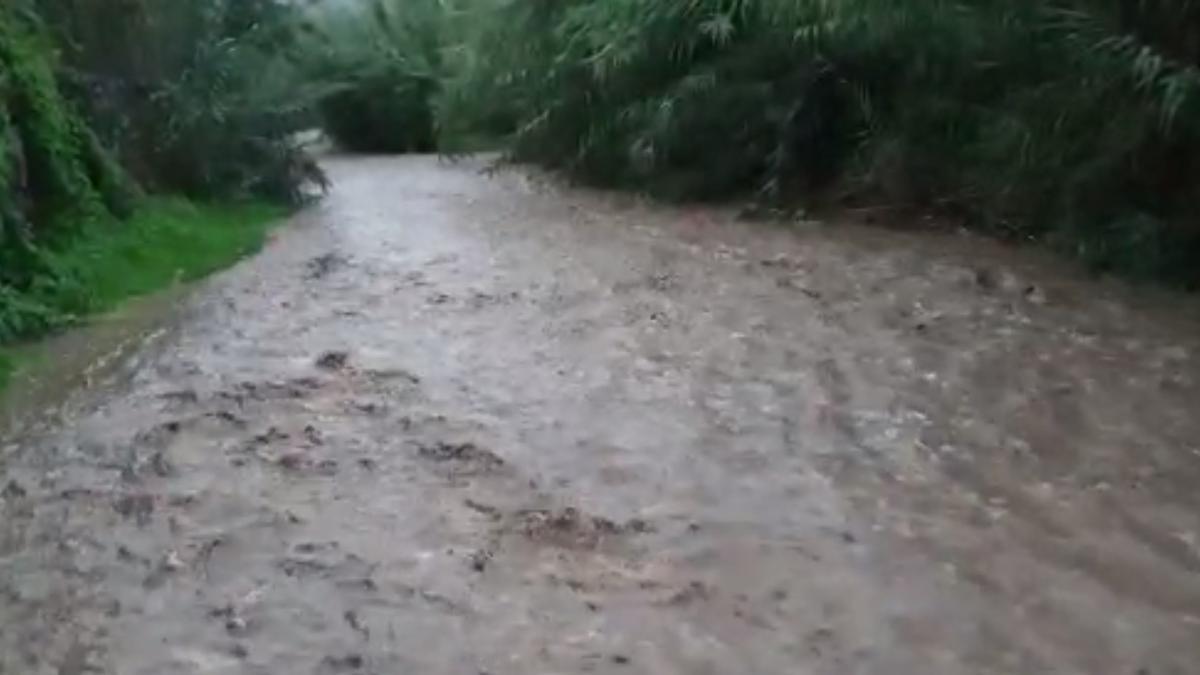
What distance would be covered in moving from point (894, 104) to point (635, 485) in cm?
581

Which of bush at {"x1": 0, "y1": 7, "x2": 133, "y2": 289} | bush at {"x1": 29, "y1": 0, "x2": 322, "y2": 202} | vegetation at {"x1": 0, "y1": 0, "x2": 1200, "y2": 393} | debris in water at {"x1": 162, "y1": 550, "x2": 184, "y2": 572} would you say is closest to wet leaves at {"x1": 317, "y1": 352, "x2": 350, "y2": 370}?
vegetation at {"x1": 0, "y1": 0, "x2": 1200, "y2": 393}

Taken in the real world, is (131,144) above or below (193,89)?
below

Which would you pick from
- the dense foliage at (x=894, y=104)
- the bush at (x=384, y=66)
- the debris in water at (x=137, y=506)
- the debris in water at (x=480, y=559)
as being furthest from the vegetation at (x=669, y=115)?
the bush at (x=384, y=66)

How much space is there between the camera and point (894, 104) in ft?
33.2

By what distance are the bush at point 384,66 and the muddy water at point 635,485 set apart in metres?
13.0

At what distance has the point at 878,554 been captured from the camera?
4176 mm

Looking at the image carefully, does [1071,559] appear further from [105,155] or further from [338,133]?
[338,133]

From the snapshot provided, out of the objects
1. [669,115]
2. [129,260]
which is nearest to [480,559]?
[129,260]

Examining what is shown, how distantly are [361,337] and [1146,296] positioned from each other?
10.8ft

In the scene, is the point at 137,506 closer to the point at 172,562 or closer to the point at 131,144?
the point at 172,562

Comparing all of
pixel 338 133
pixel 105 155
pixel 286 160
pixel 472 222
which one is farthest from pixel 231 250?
pixel 338 133

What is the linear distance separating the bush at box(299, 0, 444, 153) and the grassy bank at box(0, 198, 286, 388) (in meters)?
8.97

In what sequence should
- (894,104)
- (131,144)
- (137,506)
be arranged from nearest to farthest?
(137,506) < (894,104) < (131,144)

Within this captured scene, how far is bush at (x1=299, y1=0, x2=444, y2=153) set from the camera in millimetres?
21047
